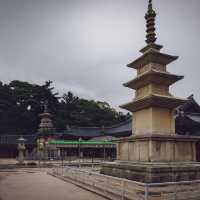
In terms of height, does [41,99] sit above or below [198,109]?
above

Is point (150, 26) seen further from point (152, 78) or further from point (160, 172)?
point (160, 172)

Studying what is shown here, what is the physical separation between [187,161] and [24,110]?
2329 inches

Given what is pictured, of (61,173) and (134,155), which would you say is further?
(61,173)

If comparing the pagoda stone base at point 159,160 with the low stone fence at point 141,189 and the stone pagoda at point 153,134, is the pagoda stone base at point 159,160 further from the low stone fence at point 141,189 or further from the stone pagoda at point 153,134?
the low stone fence at point 141,189

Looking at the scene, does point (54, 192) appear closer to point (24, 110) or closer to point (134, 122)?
point (134, 122)

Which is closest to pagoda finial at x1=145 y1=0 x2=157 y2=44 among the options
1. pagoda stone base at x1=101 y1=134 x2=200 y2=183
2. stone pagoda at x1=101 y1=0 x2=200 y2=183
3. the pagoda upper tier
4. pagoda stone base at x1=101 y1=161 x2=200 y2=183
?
stone pagoda at x1=101 y1=0 x2=200 y2=183

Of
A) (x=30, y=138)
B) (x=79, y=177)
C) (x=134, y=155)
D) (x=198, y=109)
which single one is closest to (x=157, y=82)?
(x=134, y=155)

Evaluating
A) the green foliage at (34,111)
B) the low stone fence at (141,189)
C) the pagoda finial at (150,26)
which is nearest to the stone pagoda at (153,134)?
the pagoda finial at (150,26)

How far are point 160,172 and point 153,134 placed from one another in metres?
1.89

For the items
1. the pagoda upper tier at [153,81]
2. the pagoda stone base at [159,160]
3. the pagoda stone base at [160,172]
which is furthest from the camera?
the pagoda upper tier at [153,81]

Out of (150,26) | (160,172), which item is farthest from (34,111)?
(160,172)

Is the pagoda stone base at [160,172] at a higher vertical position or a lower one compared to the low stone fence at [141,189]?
higher

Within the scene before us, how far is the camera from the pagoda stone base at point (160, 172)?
1295cm

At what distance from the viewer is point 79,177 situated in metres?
16.6
